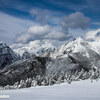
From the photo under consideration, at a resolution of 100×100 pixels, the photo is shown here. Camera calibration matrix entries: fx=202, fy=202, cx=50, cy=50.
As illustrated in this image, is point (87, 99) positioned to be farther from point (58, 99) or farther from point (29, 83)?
point (29, 83)

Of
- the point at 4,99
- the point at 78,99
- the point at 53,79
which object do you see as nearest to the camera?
the point at 4,99

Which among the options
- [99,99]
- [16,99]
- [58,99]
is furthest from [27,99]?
[99,99]

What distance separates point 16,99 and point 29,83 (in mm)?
109785

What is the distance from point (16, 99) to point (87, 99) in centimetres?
1026

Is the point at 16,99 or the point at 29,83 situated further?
the point at 29,83

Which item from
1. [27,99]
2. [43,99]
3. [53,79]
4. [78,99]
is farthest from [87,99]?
[53,79]

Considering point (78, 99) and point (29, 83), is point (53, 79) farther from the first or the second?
point (78, 99)

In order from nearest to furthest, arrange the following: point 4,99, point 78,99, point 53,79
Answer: point 4,99 → point 78,99 → point 53,79

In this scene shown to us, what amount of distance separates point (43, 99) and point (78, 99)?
16.7ft

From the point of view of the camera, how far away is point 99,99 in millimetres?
29266

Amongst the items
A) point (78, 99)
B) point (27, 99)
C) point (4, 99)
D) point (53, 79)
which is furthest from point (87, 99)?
point (53, 79)

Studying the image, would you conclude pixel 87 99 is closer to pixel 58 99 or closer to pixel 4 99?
pixel 58 99

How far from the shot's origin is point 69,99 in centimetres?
2925

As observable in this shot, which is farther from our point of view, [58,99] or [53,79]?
[53,79]
